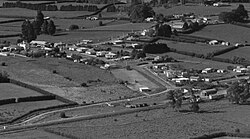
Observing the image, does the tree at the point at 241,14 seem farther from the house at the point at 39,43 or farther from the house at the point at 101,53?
the house at the point at 39,43

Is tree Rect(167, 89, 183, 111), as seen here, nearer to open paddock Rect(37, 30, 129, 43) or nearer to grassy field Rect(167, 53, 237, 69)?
grassy field Rect(167, 53, 237, 69)

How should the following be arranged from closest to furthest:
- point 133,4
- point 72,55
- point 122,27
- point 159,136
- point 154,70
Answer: point 159,136 → point 154,70 → point 72,55 → point 122,27 → point 133,4

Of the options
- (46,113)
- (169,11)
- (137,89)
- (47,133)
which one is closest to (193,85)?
(137,89)

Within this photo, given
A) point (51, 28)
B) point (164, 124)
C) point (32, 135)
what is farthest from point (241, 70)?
point (51, 28)

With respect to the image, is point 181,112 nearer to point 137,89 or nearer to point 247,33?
point 137,89

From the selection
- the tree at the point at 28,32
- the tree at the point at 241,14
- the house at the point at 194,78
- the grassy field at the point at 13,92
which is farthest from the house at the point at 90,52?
the tree at the point at 241,14

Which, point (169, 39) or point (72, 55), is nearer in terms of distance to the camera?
point (72, 55)
